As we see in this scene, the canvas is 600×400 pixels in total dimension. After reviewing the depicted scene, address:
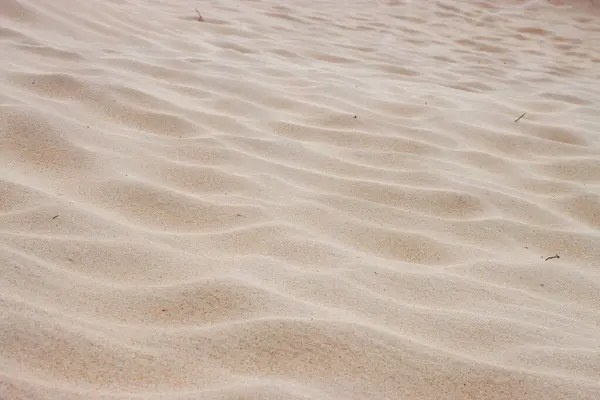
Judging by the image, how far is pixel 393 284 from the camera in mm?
1439

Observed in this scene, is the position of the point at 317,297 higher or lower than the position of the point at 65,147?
lower

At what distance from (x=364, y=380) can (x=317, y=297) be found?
269mm

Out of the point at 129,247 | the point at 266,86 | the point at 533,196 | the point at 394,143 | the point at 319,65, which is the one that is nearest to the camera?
the point at 129,247

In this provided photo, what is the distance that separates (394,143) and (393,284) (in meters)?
0.99

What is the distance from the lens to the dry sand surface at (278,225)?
113 centimetres

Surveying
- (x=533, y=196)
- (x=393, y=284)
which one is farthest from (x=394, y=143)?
(x=393, y=284)

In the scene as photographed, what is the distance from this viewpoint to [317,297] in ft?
4.41

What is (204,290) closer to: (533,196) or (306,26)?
(533,196)

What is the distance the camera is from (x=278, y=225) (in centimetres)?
163

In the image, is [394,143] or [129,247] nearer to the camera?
[129,247]

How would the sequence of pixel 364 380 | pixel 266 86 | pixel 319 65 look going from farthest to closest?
pixel 319 65
pixel 266 86
pixel 364 380

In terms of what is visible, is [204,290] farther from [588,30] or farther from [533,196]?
[588,30]

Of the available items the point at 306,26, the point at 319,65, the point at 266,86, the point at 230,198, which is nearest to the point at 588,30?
the point at 306,26

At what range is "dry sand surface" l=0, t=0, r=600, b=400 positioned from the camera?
1126 millimetres
